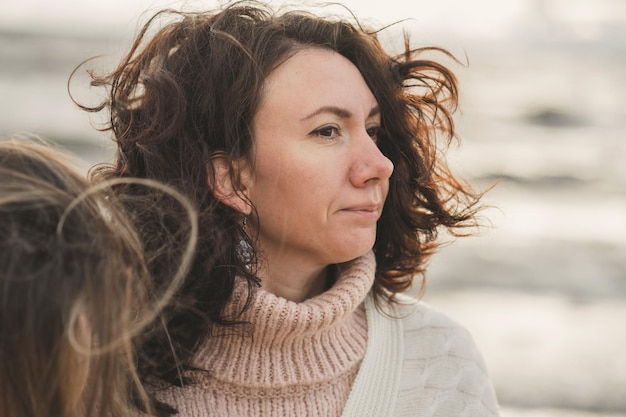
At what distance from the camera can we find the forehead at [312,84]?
242 cm

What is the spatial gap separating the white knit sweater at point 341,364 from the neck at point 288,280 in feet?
0.34

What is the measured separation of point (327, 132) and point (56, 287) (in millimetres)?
991

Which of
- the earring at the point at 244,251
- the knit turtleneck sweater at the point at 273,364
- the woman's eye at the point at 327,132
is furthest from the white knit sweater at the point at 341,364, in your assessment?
the woman's eye at the point at 327,132

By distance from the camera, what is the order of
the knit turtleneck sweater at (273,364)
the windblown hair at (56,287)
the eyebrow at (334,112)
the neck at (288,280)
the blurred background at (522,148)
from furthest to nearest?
the blurred background at (522,148)
the neck at (288,280)
the eyebrow at (334,112)
the knit turtleneck sweater at (273,364)
the windblown hair at (56,287)

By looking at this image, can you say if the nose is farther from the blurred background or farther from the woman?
the blurred background

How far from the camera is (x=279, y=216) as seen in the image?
2.44 m

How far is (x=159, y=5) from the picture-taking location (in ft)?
9.21

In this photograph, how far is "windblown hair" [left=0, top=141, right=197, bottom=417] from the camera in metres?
1.65

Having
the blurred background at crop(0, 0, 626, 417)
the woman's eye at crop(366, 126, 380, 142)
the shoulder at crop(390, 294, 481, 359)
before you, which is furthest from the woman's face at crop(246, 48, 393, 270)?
the blurred background at crop(0, 0, 626, 417)

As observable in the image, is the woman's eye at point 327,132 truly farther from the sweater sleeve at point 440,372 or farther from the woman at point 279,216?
the sweater sleeve at point 440,372

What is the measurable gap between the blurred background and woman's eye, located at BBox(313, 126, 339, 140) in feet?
1.90

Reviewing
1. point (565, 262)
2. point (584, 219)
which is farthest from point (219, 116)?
point (584, 219)

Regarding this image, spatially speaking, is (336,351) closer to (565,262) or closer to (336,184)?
(336,184)

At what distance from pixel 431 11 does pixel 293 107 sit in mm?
7568
